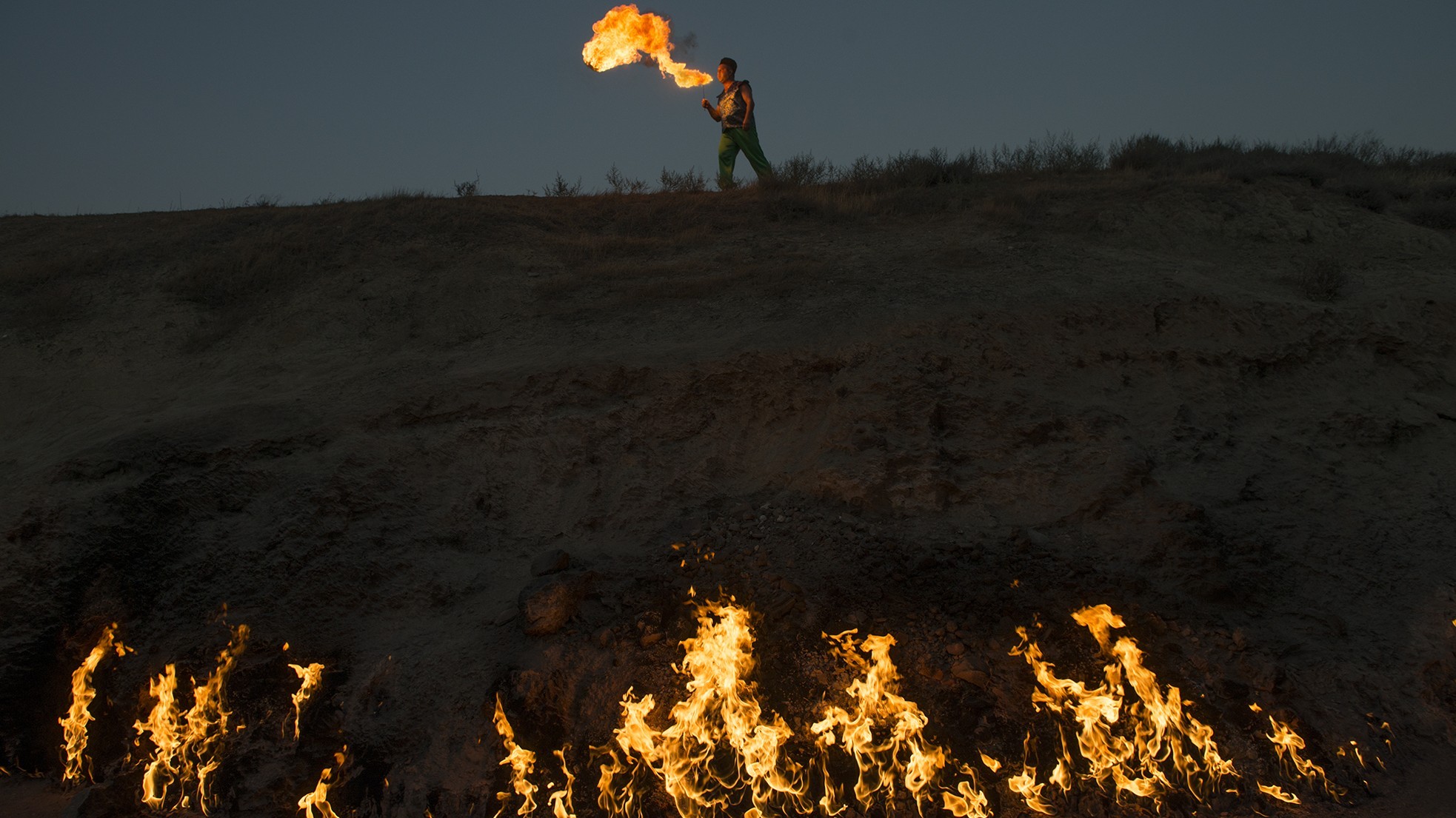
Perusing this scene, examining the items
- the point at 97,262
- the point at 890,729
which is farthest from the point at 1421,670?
the point at 97,262

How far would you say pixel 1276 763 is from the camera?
3652mm

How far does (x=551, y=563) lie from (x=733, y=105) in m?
7.85

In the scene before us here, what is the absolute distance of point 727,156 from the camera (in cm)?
1112

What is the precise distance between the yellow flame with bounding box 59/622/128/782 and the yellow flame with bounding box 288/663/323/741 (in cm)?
92

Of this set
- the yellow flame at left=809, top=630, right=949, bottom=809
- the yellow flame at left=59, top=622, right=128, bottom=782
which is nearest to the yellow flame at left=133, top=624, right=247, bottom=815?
the yellow flame at left=59, top=622, right=128, bottom=782

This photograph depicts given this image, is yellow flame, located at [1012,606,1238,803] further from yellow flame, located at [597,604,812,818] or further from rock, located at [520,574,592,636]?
rock, located at [520,574,592,636]

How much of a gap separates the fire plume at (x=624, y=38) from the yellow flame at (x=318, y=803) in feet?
28.0

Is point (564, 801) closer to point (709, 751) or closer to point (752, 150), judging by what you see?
point (709, 751)

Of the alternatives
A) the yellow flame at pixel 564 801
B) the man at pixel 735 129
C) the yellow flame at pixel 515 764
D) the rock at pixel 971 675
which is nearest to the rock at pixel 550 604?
the yellow flame at pixel 515 764

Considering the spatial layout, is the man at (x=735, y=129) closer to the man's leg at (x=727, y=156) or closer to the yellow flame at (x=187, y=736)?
the man's leg at (x=727, y=156)

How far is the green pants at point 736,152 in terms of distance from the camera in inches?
432

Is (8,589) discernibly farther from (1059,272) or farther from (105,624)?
(1059,272)

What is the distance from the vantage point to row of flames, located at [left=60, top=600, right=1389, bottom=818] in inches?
142

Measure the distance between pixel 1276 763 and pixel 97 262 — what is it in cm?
1037
